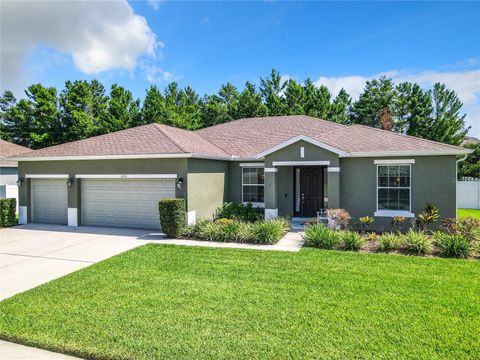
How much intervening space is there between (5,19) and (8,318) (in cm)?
1438

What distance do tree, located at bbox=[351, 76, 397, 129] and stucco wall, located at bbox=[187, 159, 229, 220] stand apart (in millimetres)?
26627

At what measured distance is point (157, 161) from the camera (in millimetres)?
13930

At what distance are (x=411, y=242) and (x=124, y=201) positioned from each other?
12.0 meters

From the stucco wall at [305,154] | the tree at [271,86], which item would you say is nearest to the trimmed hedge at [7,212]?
the stucco wall at [305,154]

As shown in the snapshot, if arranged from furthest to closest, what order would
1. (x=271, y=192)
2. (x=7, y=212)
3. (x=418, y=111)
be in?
(x=418, y=111) → (x=7, y=212) → (x=271, y=192)

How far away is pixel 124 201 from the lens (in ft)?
48.9

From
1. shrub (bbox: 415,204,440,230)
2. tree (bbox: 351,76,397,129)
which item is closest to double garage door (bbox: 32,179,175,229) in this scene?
shrub (bbox: 415,204,440,230)

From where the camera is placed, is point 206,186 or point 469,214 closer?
point 206,186

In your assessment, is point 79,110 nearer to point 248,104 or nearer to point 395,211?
point 248,104

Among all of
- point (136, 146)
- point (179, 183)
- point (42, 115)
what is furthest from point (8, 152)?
point (179, 183)

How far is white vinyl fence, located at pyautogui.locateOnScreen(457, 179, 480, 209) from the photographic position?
2180cm

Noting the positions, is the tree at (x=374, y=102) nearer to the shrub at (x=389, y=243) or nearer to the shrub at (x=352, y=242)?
the shrub at (x=389, y=243)

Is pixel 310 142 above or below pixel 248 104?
below

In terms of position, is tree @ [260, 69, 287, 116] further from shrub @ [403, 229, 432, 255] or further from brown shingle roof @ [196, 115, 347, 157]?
shrub @ [403, 229, 432, 255]
